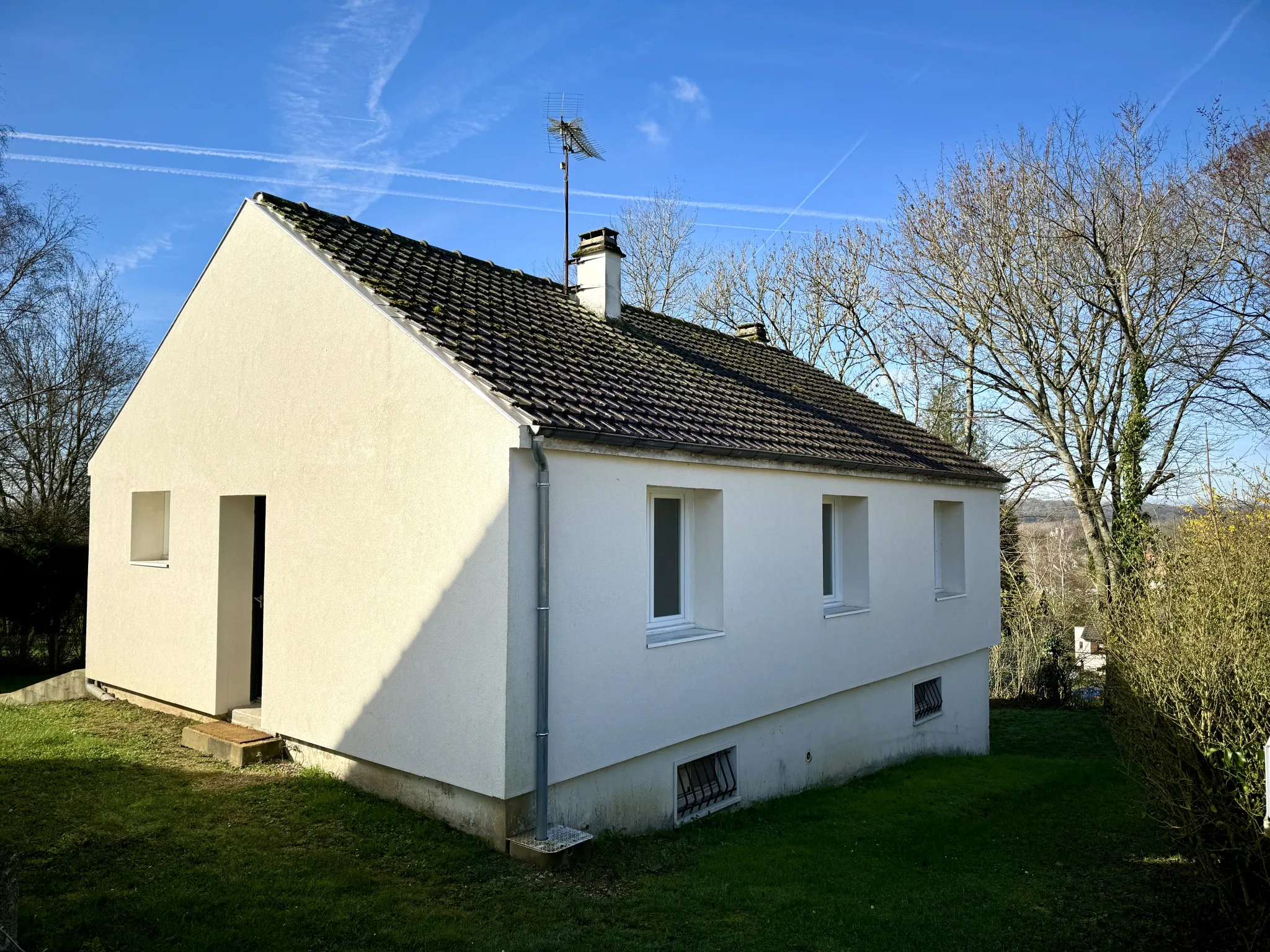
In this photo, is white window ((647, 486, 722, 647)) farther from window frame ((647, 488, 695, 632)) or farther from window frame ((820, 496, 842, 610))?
window frame ((820, 496, 842, 610))

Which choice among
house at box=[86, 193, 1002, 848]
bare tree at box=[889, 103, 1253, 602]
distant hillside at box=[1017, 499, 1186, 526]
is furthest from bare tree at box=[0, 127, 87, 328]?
distant hillside at box=[1017, 499, 1186, 526]

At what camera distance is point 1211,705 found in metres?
6.61

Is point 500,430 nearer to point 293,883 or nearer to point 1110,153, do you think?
point 293,883

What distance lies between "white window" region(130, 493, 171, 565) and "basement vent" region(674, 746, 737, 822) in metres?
7.58

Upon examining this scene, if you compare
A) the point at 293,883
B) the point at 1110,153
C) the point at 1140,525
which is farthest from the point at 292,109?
the point at 1140,525

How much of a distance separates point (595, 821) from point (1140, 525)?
62.9 feet

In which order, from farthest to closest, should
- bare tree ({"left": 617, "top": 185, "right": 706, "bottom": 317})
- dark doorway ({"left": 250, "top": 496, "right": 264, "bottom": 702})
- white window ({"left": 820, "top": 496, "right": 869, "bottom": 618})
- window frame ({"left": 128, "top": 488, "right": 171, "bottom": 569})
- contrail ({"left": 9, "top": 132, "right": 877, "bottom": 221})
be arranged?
bare tree ({"left": 617, "top": 185, "right": 706, "bottom": 317})
contrail ({"left": 9, "top": 132, "right": 877, "bottom": 221})
white window ({"left": 820, "top": 496, "right": 869, "bottom": 618})
window frame ({"left": 128, "top": 488, "right": 171, "bottom": 569})
dark doorway ({"left": 250, "top": 496, "right": 264, "bottom": 702})

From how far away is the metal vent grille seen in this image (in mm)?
13242

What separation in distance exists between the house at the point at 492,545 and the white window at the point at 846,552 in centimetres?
4

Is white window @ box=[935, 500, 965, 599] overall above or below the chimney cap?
below

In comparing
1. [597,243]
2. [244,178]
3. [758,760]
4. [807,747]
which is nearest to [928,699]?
[807,747]

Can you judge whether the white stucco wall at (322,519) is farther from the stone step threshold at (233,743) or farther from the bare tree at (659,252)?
the bare tree at (659,252)

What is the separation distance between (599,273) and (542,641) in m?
7.18

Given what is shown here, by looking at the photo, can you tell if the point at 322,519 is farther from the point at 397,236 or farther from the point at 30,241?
the point at 30,241
